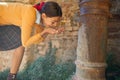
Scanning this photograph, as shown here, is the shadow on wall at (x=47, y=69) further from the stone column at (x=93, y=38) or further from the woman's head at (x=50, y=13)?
the woman's head at (x=50, y=13)

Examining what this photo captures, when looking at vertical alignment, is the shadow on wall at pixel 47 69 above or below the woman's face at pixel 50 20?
below

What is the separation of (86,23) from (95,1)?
0.24 metres

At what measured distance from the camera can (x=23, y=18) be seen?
2.37m

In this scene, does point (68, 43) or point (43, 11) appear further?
point (68, 43)

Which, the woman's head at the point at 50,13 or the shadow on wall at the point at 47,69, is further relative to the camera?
the shadow on wall at the point at 47,69

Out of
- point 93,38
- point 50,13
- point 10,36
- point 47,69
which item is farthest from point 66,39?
point 50,13

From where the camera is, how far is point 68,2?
4602mm

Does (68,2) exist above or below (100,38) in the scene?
above

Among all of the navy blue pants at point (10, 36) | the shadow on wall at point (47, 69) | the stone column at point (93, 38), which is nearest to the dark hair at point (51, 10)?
the navy blue pants at point (10, 36)

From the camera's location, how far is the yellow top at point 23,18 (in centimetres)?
234

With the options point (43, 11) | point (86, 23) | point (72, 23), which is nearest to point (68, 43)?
point (72, 23)

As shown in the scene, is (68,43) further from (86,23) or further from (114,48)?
(86,23)

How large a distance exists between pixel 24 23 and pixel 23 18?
6 centimetres

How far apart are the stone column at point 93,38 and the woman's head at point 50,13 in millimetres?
441
